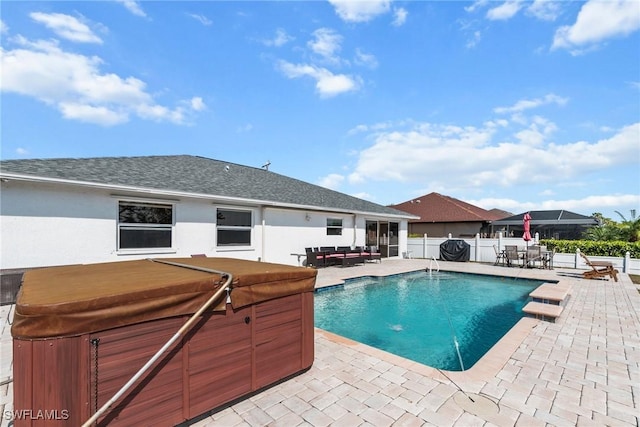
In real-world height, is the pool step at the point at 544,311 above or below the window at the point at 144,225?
below

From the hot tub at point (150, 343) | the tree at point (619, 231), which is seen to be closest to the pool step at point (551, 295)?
the hot tub at point (150, 343)

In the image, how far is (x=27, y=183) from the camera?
22.5ft

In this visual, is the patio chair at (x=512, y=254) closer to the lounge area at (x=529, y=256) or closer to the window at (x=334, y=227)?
the lounge area at (x=529, y=256)

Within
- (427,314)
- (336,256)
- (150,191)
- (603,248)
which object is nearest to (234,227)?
(150,191)

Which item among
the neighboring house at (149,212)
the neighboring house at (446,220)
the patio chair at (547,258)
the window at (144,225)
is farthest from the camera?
the neighboring house at (446,220)

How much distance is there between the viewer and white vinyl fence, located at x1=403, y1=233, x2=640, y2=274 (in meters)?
12.8

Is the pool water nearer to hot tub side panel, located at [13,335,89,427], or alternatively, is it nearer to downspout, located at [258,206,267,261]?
downspout, located at [258,206,267,261]

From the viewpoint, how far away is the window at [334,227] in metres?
14.9

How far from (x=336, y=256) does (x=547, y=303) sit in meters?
8.41

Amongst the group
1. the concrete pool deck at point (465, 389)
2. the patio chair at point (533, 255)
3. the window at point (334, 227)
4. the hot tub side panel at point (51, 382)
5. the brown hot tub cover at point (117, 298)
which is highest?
the window at point (334, 227)

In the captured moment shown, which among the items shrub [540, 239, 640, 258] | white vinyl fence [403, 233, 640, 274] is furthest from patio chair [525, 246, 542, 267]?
shrub [540, 239, 640, 258]

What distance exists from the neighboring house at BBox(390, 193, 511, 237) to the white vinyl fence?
3.07 meters

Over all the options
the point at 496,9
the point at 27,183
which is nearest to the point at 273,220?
the point at 27,183

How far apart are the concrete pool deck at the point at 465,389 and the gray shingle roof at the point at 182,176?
415cm
